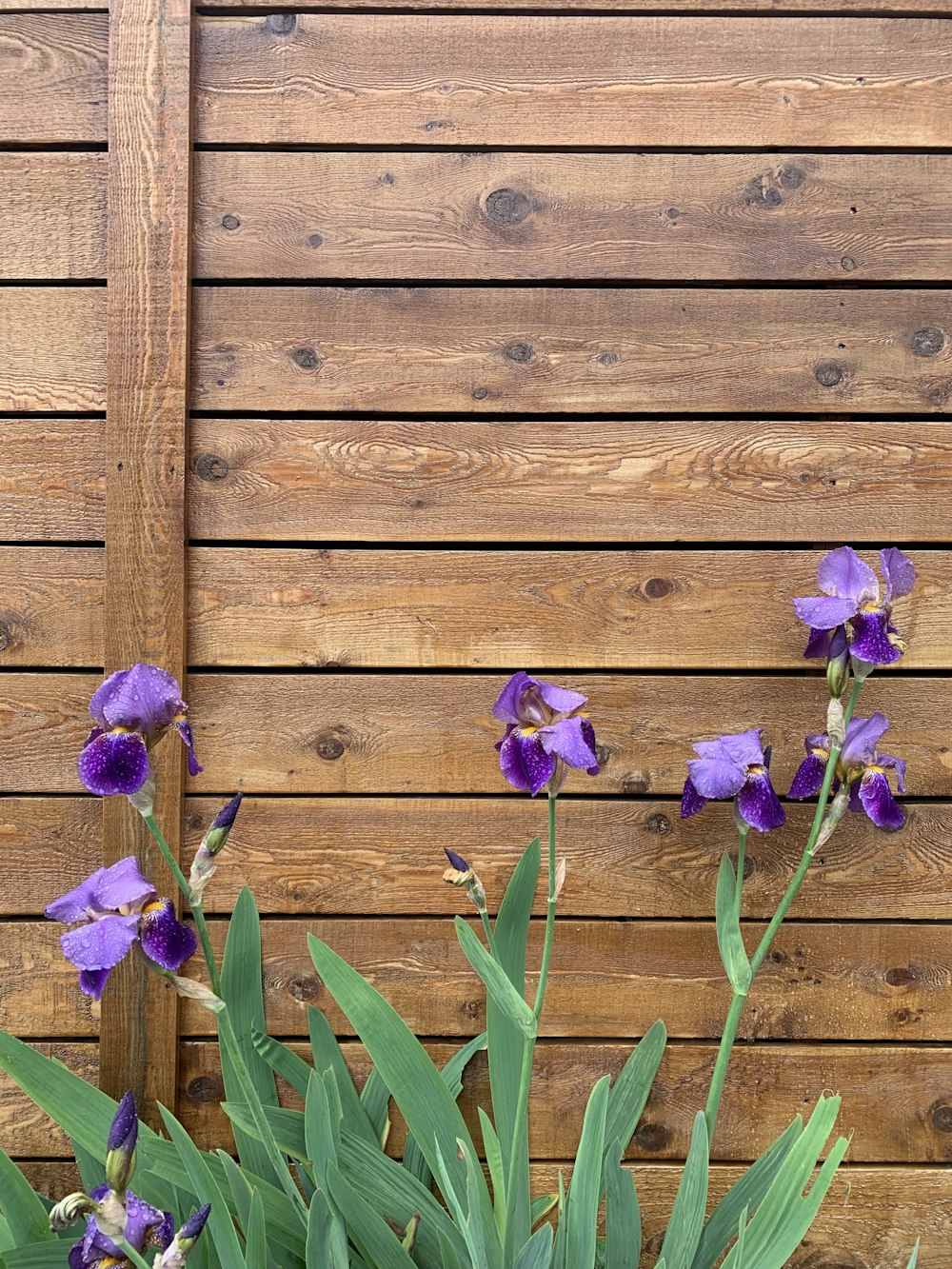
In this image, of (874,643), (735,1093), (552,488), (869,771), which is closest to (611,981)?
(735,1093)

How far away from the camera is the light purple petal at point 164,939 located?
32.2 inches

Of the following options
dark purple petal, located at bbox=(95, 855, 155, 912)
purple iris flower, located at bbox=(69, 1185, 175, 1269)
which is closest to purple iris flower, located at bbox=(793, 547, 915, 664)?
dark purple petal, located at bbox=(95, 855, 155, 912)

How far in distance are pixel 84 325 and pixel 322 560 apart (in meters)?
0.46

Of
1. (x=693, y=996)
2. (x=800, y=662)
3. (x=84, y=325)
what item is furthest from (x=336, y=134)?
(x=693, y=996)

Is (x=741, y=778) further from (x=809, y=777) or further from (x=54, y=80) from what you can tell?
(x=54, y=80)

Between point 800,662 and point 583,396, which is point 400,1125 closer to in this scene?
point 800,662

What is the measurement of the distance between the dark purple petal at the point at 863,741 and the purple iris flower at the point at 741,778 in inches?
4.1

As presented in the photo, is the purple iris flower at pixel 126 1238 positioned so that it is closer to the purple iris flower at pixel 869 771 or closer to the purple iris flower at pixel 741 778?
the purple iris flower at pixel 741 778

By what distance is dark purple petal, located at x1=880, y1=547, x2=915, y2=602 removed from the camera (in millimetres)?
1092

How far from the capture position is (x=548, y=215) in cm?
123

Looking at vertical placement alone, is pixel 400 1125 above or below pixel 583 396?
below

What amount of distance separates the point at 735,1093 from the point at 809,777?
46 cm

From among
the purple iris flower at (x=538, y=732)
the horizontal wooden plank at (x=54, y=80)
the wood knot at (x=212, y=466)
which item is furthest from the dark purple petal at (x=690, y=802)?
the horizontal wooden plank at (x=54, y=80)

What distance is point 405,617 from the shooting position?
1230 millimetres
